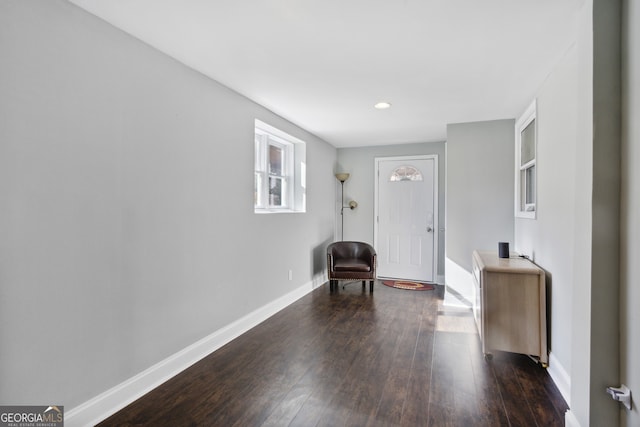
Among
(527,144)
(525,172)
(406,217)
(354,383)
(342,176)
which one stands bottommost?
(354,383)

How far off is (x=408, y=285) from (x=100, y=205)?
431 cm

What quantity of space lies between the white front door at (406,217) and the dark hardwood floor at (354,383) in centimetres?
197

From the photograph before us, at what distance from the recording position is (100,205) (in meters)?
1.88

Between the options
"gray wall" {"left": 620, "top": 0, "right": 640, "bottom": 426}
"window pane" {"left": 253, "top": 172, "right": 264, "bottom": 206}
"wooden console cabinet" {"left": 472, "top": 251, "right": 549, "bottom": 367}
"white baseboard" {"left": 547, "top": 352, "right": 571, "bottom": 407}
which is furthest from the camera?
"window pane" {"left": 253, "top": 172, "right": 264, "bottom": 206}

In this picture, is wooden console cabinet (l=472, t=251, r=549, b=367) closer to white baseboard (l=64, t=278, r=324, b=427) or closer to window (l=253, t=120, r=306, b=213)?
white baseboard (l=64, t=278, r=324, b=427)

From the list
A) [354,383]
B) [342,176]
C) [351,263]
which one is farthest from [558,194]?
[342,176]

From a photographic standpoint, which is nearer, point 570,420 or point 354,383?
point 570,420

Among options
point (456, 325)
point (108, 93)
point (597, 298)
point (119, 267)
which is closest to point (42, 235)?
point (119, 267)

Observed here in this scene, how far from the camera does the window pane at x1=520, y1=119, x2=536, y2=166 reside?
3.25 m

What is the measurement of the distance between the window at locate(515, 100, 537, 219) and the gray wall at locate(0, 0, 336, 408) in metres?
2.86

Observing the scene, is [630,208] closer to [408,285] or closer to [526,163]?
[526,163]

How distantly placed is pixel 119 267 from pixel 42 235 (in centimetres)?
46

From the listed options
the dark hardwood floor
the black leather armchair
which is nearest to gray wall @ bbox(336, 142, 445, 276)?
the black leather armchair

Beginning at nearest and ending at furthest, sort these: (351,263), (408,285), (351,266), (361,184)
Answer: (351,266)
(351,263)
(408,285)
(361,184)
